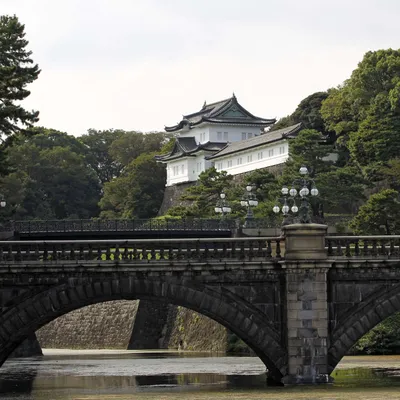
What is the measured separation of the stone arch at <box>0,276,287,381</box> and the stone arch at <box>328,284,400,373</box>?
2114 mm

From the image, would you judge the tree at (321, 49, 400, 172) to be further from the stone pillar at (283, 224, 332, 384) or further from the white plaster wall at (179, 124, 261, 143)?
the stone pillar at (283, 224, 332, 384)

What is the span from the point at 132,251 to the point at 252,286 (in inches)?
184

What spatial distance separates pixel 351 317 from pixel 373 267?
2.04 m

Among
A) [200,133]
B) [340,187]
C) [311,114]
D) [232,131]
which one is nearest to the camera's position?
[340,187]

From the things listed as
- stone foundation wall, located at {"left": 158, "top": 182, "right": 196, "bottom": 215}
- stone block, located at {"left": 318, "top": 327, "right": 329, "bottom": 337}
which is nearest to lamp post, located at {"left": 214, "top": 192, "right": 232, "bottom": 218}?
stone foundation wall, located at {"left": 158, "top": 182, "right": 196, "bottom": 215}

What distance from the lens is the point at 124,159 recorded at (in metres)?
175

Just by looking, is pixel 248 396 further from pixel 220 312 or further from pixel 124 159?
pixel 124 159

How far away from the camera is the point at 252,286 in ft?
180

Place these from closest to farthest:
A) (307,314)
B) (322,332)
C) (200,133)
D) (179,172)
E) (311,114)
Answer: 1. (322,332)
2. (307,314)
3. (311,114)
4. (179,172)
5. (200,133)

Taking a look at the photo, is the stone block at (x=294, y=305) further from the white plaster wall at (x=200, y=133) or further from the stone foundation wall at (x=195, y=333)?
the white plaster wall at (x=200, y=133)

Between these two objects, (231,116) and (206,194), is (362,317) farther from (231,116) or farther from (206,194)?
(231,116)

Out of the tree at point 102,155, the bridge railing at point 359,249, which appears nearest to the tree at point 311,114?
the tree at point 102,155

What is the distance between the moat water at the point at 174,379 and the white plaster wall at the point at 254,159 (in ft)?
151

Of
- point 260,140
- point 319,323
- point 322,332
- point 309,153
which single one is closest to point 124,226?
point 309,153
